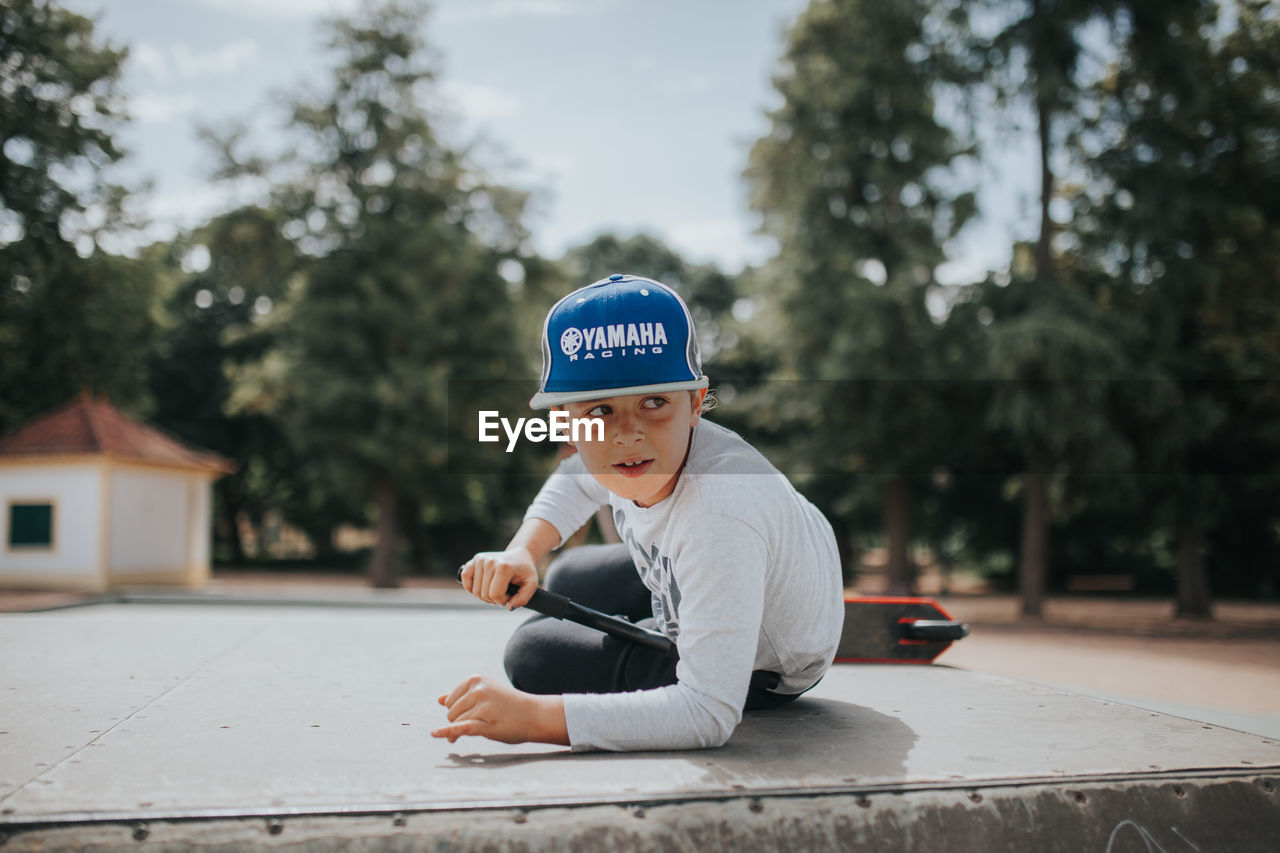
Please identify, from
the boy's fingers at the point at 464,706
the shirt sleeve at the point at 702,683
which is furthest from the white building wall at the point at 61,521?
the shirt sleeve at the point at 702,683

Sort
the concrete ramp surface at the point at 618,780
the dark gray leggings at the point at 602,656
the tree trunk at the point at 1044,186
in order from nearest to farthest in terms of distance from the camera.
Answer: the concrete ramp surface at the point at 618,780 < the dark gray leggings at the point at 602,656 < the tree trunk at the point at 1044,186

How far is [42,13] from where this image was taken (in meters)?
16.9

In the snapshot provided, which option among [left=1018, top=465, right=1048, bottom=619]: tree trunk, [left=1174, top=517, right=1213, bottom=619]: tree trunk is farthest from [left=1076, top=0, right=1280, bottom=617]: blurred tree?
[left=1018, top=465, right=1048, bottom=619]: tree trunk

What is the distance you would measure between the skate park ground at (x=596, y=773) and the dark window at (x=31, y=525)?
14.3m

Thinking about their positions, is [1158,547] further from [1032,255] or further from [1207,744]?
[1207,744]

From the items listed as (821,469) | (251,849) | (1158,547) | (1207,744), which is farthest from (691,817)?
(1158,547)

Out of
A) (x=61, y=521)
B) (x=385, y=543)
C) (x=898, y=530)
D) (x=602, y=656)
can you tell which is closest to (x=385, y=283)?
(x=385, y=543)

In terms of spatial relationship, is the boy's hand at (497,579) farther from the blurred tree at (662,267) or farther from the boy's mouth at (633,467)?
the blurred tree at (662,267)

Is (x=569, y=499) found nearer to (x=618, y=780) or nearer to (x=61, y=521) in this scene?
(x=618, y=780)

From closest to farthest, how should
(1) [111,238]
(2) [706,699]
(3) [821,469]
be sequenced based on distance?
(2) [706,699] → (3) [821,469] → (1) [111,238]

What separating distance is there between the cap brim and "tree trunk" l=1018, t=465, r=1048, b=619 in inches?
588

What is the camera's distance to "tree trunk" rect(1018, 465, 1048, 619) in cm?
1516

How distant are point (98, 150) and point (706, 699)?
19.9m

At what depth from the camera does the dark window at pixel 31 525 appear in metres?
14.4
